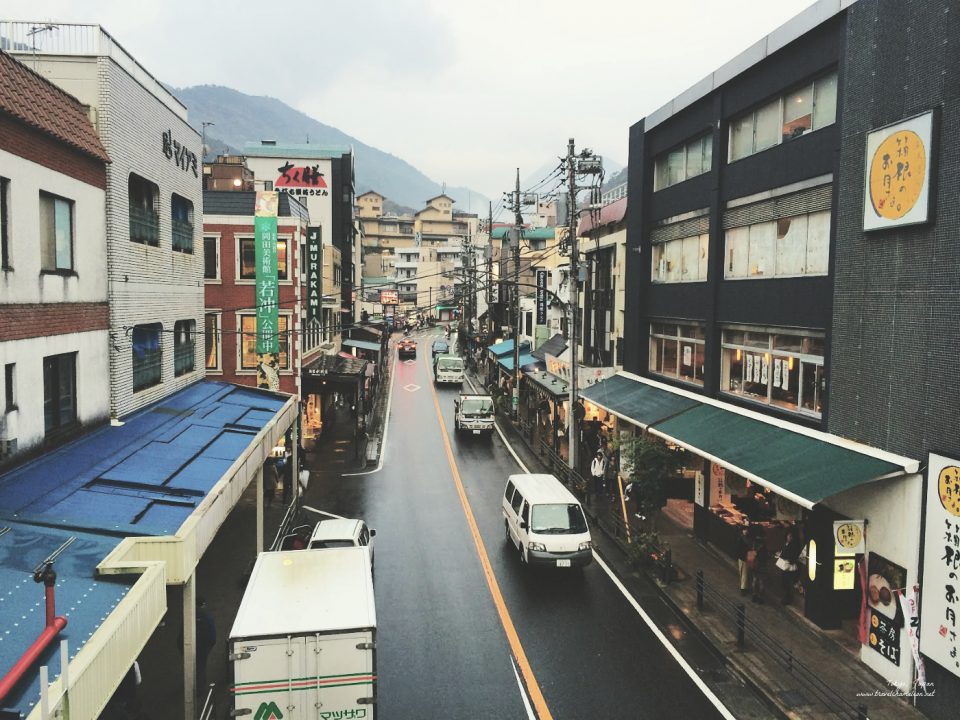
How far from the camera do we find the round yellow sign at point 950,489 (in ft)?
35.3

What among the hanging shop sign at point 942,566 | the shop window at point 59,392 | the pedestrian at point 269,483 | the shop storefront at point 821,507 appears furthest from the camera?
the pedestrian at point 269,483

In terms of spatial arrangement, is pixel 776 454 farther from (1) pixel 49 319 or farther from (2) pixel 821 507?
(1) pixel 49 319

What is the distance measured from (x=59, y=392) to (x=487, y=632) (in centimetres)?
967

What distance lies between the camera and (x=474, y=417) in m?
37.8

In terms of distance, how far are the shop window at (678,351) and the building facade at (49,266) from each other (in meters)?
16.2

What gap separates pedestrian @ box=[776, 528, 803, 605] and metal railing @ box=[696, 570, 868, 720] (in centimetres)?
150

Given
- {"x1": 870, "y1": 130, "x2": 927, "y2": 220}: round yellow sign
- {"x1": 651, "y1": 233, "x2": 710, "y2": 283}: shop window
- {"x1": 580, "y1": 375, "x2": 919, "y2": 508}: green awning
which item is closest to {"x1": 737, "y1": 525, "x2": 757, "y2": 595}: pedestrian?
{"x1": 580, "y1": 375, "x2": 919, "y2": 508}: green awning

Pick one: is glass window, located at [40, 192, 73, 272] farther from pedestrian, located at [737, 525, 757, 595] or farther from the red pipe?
pedestrian, located at [737, 525, 757, 595]

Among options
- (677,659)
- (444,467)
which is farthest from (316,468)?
(677,659)

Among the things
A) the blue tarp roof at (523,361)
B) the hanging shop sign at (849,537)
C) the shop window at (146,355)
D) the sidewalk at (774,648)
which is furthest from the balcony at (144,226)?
the blue tarp roof at (523,361)

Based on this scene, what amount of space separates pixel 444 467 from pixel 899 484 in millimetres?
20901

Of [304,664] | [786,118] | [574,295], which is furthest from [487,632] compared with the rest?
[574,295]

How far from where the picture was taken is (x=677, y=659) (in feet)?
43.5

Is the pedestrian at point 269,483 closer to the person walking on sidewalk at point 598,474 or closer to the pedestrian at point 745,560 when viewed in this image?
the person walking on sidewalk at point 598,474
